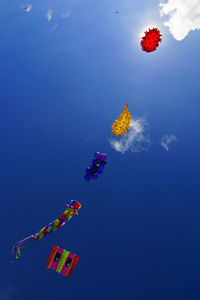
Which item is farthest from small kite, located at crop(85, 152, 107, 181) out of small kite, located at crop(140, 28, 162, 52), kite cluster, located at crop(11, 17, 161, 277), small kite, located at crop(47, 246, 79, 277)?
small kite, located at crop(140, 28, 162, 52)

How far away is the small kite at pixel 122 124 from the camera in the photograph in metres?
13.9

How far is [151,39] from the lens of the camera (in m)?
13.9

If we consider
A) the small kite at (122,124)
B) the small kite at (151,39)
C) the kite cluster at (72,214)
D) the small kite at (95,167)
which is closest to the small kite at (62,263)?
the kite cluster at (72,214)

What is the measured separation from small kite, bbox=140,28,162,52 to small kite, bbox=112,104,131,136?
14.6ft

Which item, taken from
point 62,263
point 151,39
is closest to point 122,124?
point 151,39

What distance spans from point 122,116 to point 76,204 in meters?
6.51

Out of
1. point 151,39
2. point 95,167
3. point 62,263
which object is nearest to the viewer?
point 62,263

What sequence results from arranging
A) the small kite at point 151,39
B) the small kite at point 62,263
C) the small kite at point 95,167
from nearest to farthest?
the small kite at point 62,263 < the small kite at point 95,167 < the small kite at point 151,39

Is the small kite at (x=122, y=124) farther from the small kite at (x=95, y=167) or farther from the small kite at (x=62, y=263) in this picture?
the small kite at (x=62, y=263)

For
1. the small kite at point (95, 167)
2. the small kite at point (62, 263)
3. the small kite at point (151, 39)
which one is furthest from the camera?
the small kite at point (151, 39)

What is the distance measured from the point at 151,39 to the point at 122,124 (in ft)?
19.7

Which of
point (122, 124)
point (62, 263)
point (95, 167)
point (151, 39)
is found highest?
point (151, 39)

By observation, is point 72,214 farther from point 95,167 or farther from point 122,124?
point 122,124

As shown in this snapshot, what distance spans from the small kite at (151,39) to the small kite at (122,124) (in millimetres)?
4452
